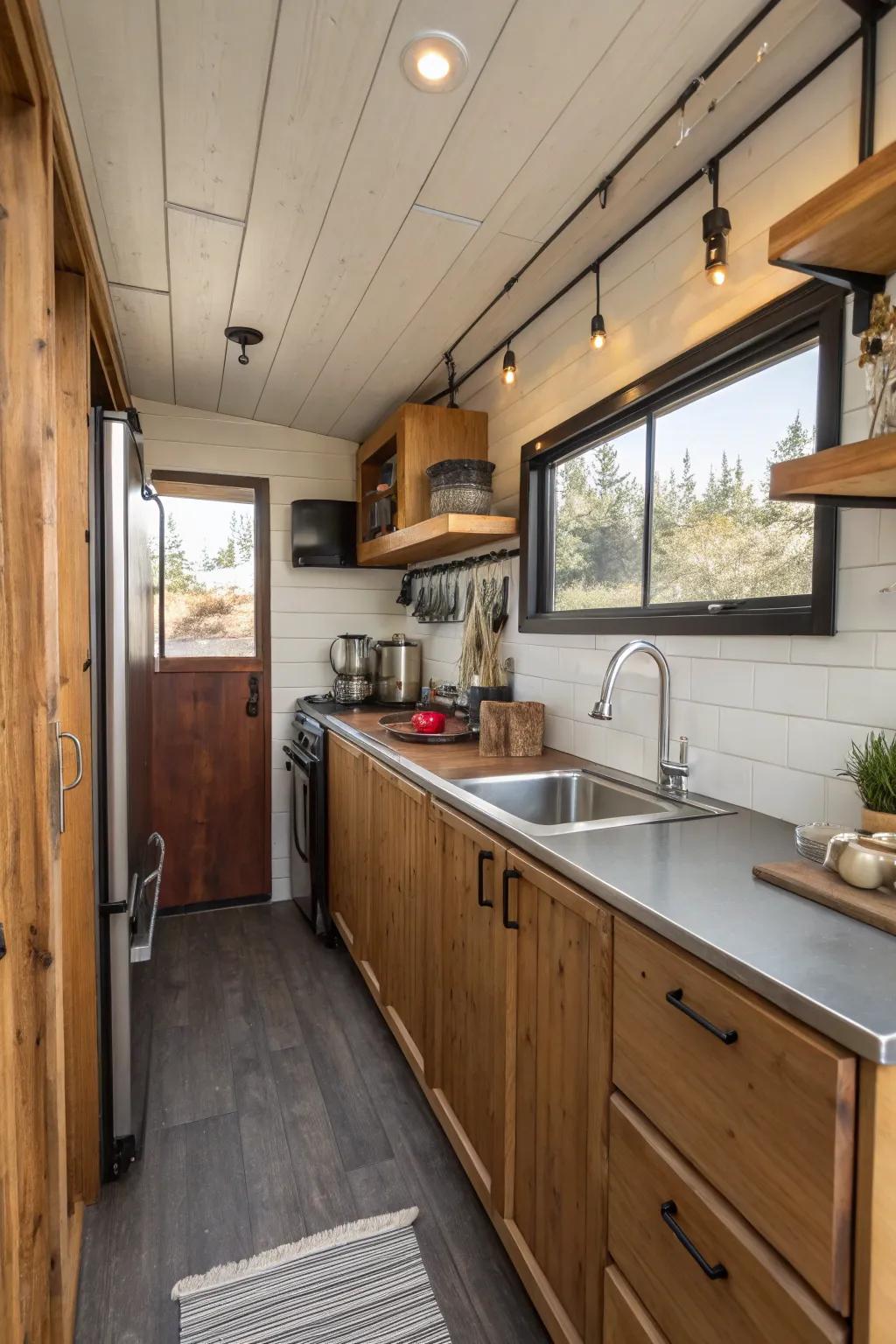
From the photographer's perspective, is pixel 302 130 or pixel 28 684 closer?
pixel 28 684

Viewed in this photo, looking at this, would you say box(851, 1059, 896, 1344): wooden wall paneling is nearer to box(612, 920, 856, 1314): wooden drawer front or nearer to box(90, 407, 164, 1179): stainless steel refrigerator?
box(612, 920, 856, 1314): wooden drawer front

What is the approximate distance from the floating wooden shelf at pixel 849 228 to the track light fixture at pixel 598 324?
0.90 meters

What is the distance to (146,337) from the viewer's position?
2.74 meters

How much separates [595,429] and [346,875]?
1.90 metres

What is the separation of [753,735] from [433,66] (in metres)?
1.49

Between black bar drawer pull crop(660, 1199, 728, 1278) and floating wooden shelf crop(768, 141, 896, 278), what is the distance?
4.50 ft

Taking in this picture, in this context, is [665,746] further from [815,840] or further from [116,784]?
[116,784]

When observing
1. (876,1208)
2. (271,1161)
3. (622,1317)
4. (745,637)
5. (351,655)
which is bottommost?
(271,1161)

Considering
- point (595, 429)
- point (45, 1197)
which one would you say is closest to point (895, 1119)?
point (45, 1197)

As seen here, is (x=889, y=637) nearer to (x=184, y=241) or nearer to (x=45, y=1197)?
(x=45, y=1197)

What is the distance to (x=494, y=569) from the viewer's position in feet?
9.36

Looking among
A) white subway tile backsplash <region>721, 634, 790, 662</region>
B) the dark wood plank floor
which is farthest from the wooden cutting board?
the dark wood plank floor

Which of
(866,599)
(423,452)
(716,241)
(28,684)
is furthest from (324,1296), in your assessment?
(423,452)

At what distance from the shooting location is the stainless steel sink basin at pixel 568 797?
1735 millimetres
